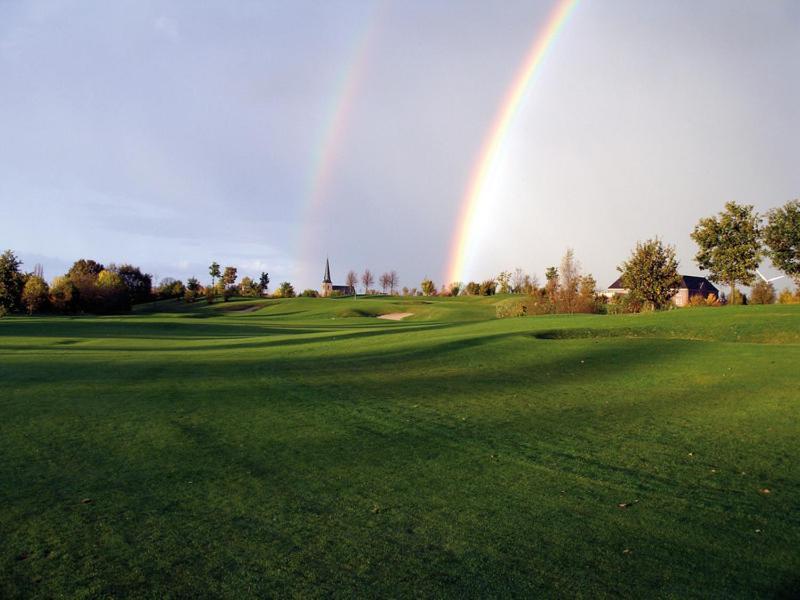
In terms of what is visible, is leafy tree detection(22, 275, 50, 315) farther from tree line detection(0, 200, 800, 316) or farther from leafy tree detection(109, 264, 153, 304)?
leafy tree detection(109, 264, 153, 304)

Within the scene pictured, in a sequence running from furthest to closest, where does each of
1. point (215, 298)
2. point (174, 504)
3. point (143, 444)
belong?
point (215, 298)
point (143, 444)
point (174, 504)

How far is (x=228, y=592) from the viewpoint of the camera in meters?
4.53

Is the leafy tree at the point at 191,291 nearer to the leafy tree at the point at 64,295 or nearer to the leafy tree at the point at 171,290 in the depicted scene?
the leafy tree at the point at 171,290

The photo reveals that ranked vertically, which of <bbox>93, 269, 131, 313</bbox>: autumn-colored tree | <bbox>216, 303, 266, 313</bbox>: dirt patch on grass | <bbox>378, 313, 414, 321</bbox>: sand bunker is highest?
<bbox>93, 269, 131, 313</bbox>: autumn-colored tree

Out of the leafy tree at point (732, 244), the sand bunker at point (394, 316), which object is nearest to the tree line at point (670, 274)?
the leafy tree at point (732, 244)

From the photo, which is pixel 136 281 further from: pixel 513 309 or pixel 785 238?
pixel 785 238

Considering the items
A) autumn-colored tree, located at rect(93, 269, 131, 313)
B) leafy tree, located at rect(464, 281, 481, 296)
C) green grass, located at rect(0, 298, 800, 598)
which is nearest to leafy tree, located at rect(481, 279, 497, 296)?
leafy tree, located at rect(464, 281, 481, 296)

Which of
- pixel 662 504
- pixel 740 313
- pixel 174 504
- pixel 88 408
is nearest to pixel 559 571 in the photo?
pixel 662 504

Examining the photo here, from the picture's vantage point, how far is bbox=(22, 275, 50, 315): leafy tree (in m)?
72.1

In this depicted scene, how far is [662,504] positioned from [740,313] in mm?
23936

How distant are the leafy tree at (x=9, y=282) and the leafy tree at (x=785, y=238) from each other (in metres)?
83.1

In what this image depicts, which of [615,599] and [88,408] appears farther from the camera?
[88,408]

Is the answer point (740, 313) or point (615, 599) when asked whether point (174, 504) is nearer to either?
point (615, 599)

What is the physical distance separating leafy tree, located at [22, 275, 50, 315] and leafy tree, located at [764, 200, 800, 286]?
82.8 metres
